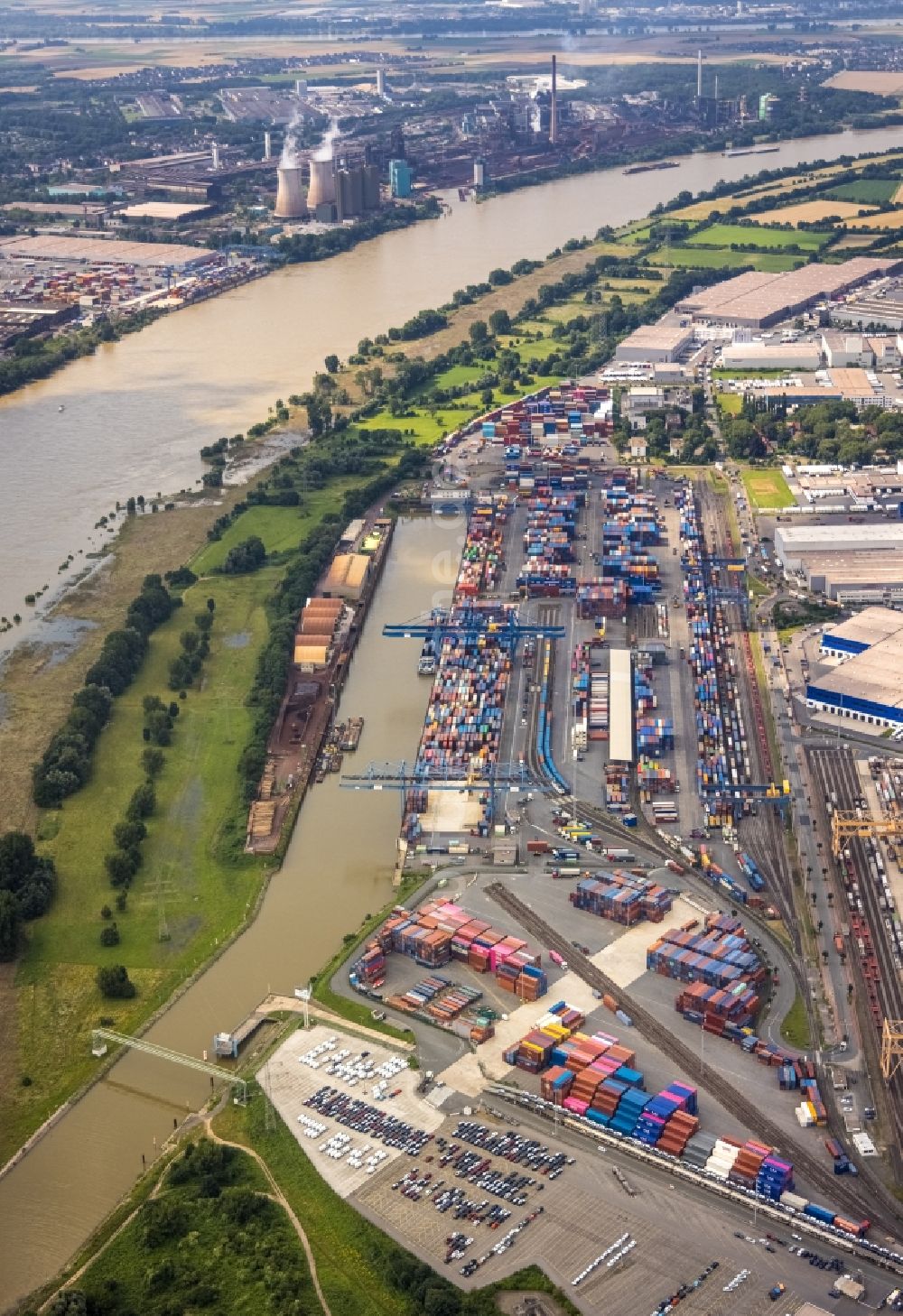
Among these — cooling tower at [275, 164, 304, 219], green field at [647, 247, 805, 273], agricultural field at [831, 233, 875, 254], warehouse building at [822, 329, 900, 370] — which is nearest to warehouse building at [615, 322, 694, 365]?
warehouse building at [822, 329, 900, 370]

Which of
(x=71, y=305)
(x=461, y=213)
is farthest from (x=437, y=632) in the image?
(x=461, y=213)

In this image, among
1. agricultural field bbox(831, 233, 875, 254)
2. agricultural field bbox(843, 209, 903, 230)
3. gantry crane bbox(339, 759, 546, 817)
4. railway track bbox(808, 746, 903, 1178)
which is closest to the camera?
railway track bbox(808, 746, 903, 1178)

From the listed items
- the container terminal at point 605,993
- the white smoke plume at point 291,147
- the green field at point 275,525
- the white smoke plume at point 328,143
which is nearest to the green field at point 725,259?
the white smoke plume at point 291,147

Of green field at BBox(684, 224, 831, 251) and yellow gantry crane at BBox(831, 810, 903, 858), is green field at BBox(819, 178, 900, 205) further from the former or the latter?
yellow gantry crane at BBox(831, 810, 903, 858)

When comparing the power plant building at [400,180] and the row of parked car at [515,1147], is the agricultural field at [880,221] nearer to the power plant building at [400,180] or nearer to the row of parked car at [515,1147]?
the power plant building at [400,180]

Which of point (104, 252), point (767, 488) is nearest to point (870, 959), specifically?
point (767, 488)

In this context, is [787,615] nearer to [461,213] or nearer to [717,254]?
[717,254]

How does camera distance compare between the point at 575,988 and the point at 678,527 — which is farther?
the point at 678,527
